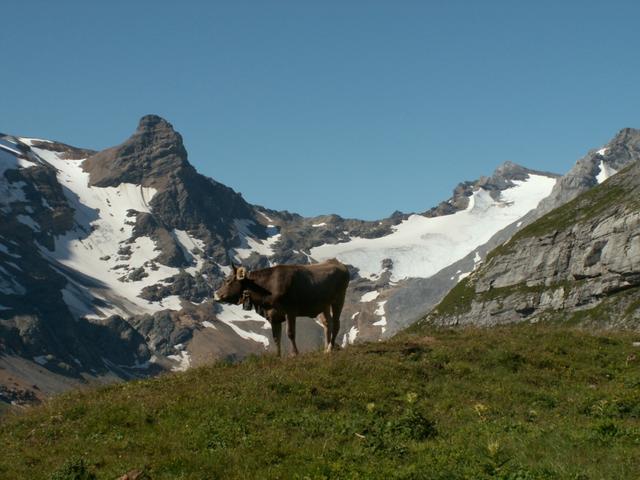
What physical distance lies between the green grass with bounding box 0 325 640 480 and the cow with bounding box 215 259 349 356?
2.70 m

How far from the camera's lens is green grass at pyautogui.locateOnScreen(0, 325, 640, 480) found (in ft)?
55.4

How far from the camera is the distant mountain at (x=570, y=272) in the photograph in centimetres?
12862

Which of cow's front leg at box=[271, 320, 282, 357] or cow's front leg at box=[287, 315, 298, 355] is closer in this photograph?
cow's front leg at box=[271, 320, 282, 357]

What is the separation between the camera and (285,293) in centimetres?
2942

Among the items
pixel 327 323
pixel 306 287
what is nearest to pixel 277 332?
pixel 306 287

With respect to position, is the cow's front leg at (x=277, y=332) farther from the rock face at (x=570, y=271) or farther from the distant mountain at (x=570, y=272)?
the distant mountain at (x=570, y=272)

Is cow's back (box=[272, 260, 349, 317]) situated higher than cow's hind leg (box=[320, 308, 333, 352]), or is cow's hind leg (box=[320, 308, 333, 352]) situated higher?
cow's back (box=[272, 260, 349, 317])

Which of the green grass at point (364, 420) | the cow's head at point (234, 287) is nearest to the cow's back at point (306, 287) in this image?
the cow's head at point (234, 287)

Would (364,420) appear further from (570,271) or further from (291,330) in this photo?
(570,271)

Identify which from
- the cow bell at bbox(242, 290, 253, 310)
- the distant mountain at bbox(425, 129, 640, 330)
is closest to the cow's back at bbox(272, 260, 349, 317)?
the cow bell at bbox(242, 290, 253, 310)

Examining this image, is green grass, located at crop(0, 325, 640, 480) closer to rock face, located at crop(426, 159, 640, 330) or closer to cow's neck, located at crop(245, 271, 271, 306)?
cow's neck, located at crop(245, 271, 271, 306)

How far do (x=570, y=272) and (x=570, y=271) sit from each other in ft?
0.72

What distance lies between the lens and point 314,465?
16.5 m

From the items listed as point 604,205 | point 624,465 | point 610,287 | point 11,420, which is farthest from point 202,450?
point 604,205
